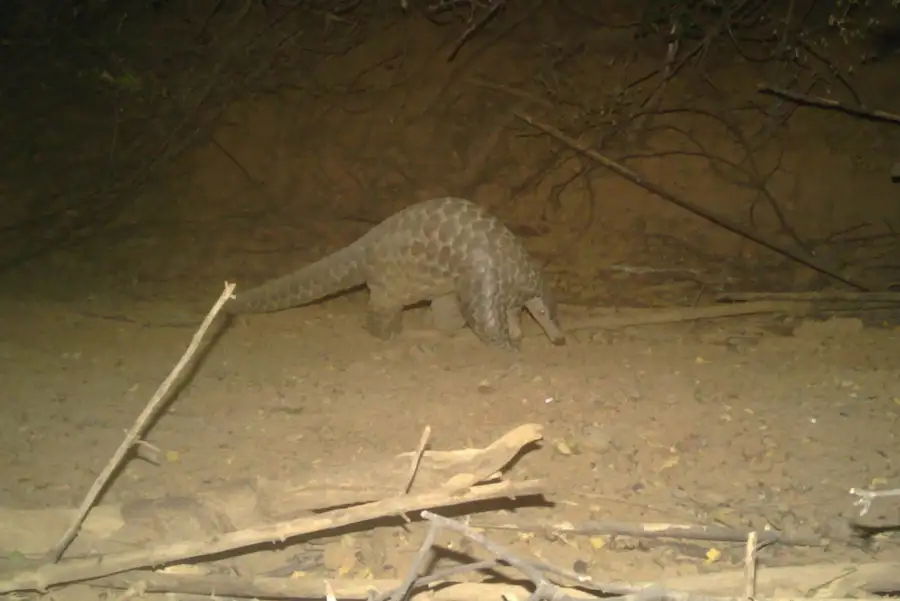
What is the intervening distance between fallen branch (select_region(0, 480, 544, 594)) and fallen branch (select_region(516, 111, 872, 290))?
4.72m

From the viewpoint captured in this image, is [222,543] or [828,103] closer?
[222,543]

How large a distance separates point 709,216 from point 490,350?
2.68m

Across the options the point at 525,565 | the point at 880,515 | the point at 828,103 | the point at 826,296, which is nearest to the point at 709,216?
A: the point at 828,103

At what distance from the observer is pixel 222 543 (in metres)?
2.64

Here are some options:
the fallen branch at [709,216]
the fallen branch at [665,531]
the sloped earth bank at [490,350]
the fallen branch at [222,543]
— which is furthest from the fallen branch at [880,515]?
the fallen branch at [709,216]

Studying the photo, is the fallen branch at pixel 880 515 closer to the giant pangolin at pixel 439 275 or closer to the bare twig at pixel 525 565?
the bare twig at pixel 525 565

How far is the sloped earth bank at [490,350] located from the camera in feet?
11.1

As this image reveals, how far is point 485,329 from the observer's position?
5395 mm

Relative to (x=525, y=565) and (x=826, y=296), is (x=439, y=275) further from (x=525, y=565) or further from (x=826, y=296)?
(x=525, y=565)

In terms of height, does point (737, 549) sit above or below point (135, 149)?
below

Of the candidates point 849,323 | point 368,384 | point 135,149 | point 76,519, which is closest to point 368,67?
point 135,149

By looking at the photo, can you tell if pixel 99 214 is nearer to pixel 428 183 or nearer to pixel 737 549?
pixel 428 183

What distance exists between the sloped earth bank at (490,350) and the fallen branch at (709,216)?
143 millimetres

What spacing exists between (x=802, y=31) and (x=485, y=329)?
4.42 m
